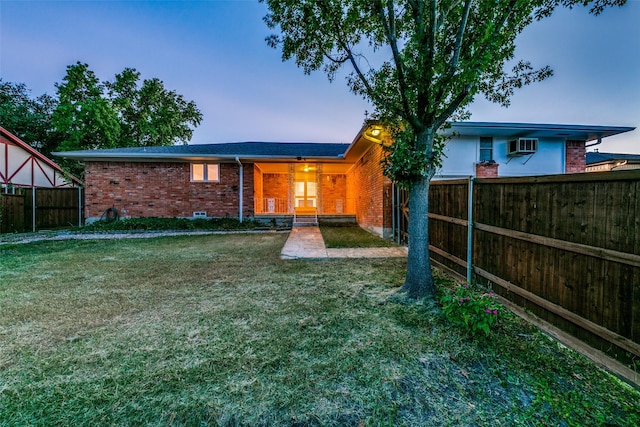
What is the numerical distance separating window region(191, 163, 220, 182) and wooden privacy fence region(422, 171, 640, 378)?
10981 mm

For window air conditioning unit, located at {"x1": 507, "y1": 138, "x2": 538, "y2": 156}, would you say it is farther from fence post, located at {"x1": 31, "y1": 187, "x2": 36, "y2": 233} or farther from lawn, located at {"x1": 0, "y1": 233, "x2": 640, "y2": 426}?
fence post, located at {"x1": 31, "y1": 187, "x2": 36, "y2": 233}

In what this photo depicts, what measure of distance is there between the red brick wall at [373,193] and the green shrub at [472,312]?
4.27m

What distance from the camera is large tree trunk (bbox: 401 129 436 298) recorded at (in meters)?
3.56

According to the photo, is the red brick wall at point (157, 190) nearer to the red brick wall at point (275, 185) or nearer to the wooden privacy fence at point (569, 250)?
the red brick wall at point (275, 185)

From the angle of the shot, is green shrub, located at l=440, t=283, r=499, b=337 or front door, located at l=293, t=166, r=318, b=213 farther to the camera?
front door, located at l=293, t=166, r=318, b=213

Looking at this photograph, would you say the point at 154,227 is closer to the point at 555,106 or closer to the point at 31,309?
the point at 31,309

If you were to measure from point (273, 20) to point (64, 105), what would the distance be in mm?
23355

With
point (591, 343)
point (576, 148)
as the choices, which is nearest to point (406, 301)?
point (591, 343)

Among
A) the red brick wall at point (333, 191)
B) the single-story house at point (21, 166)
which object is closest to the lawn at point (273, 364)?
the red brick wall at point (333, 191)

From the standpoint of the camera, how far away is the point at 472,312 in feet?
8.53

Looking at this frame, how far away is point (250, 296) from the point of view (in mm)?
3613

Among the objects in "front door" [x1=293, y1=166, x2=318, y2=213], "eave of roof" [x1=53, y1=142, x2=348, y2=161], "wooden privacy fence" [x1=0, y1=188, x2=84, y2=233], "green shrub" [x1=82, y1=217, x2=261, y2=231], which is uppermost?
"eave of roof" [x1=53, y1=142, x2=348, y2=161]

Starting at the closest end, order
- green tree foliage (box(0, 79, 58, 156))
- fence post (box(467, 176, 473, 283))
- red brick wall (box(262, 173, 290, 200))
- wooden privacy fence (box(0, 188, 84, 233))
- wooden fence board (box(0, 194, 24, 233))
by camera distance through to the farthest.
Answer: fence post (box(467, 176, 473, 283)) < wooden fence board (box(0, 194, 24, 233)) < wooden privacy fence (box(0, 188, 84, 233)) < red brick wall (box(262, 173, 290, 200)) < green tree foliage (box(0, 79, 58, 156))

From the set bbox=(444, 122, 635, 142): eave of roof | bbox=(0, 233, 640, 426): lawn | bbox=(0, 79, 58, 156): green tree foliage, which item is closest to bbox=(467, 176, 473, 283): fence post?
bbox=(0, 233, 640, 426): lawn
